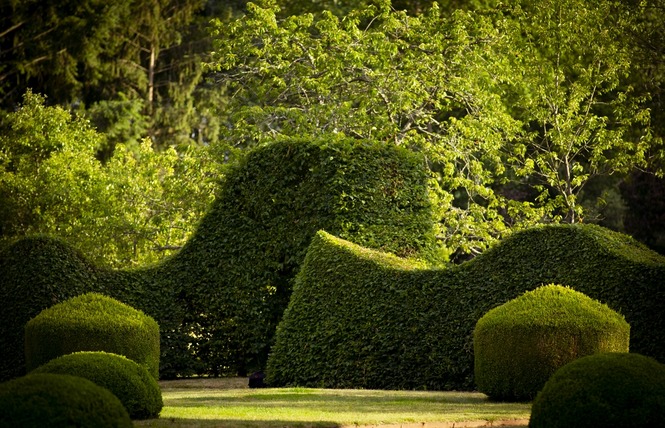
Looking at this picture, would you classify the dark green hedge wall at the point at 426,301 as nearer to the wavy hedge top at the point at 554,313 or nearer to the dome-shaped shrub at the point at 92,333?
the wavy hedge top at the point at 554,313

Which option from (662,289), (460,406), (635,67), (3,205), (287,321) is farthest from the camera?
(3,205)

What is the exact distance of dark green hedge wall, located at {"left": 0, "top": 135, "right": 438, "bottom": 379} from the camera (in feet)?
51.3

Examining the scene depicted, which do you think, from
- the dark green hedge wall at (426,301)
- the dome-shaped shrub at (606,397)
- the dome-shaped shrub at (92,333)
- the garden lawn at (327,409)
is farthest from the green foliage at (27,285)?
the dome-shaped shrub at (606,397)

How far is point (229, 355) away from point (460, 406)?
21.8 ft

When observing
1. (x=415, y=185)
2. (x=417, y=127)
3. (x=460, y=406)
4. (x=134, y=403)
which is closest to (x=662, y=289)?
(x=460, y=406)

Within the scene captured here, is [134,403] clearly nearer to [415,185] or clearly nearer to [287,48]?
[415,185]

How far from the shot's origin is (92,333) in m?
12.5

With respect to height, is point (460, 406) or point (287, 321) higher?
point (460, 406)

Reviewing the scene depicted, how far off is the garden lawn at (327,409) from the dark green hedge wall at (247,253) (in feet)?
8.72

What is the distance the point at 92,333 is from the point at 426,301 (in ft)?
15.2

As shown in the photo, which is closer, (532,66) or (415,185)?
(415,185)

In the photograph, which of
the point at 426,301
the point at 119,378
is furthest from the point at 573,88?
the point at 119,378

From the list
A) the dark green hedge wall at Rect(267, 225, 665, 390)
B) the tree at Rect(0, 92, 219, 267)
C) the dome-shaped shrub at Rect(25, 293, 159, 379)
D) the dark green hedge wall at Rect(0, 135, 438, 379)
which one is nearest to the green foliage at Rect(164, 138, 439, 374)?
the dark green hedge wall at Rect(0, 135, 438, 379)

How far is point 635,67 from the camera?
73.1ft
